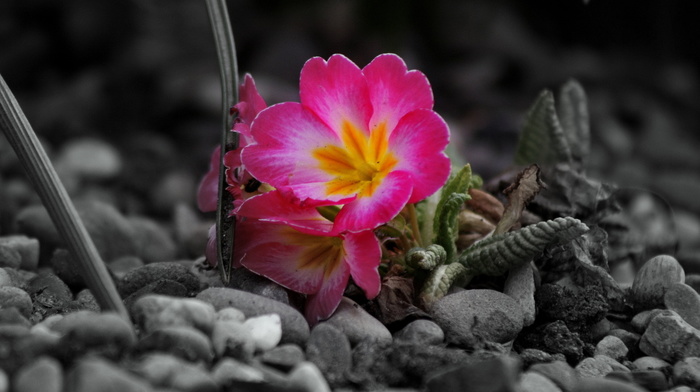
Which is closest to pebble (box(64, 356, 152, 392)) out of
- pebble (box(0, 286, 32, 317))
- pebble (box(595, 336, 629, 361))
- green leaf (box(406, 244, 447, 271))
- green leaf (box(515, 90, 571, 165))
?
pebble (box(0, 286, 32, 317))

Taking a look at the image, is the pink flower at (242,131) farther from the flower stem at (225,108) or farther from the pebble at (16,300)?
the pebble at (16,300)

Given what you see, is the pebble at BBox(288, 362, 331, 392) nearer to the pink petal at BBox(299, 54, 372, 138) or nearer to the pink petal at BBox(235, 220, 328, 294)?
the pink petal at BBox(235, 220, 328, 294)

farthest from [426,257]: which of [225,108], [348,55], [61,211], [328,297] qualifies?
[348,55]

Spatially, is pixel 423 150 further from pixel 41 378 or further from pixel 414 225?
pixel 41 378

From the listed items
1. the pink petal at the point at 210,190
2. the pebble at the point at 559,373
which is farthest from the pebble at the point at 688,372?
the pink petal at the point at 210,190

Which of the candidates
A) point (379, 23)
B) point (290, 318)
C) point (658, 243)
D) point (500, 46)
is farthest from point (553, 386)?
point (500, 46)

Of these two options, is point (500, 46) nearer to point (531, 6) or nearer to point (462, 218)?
point (531, 6)
